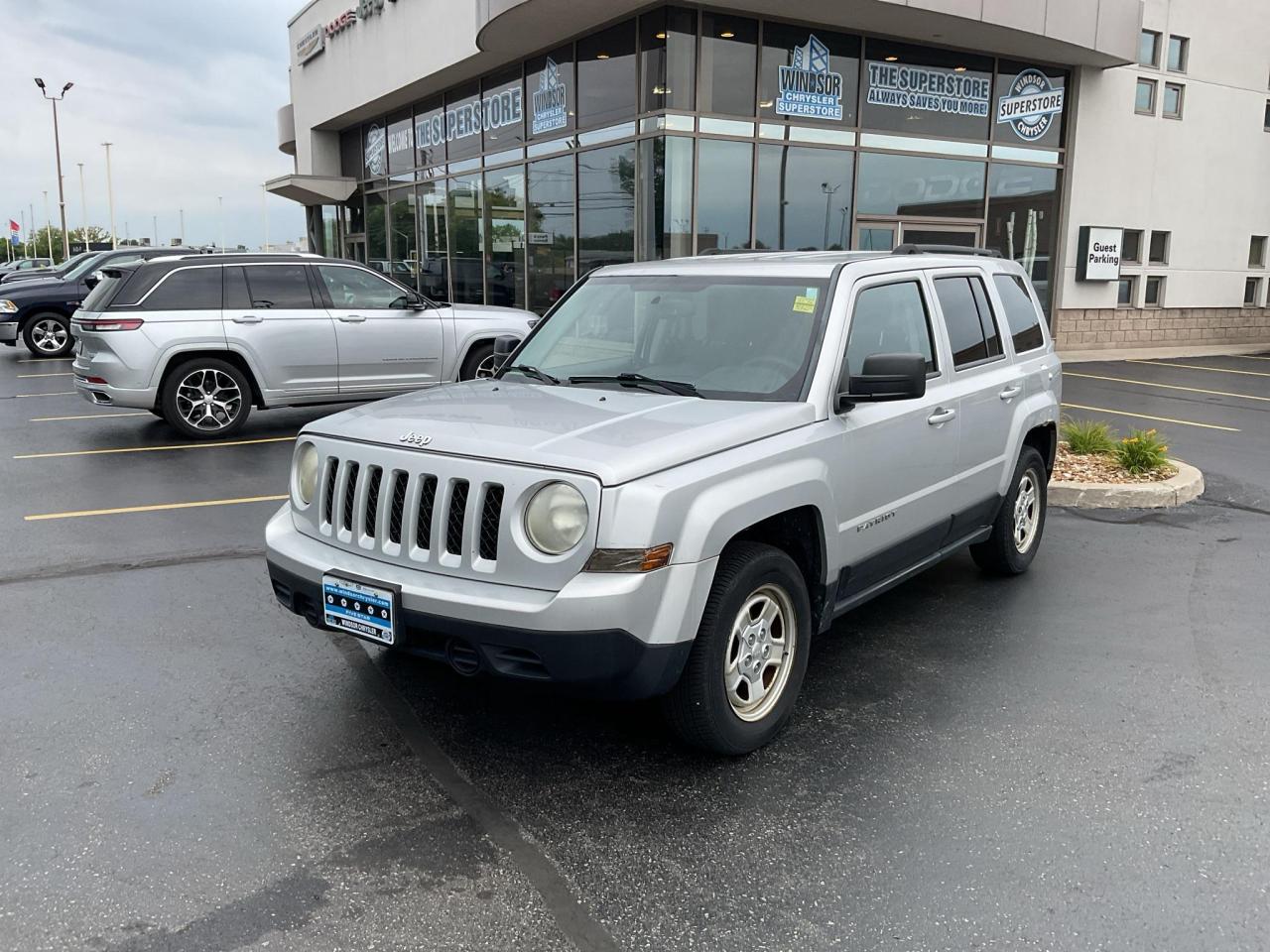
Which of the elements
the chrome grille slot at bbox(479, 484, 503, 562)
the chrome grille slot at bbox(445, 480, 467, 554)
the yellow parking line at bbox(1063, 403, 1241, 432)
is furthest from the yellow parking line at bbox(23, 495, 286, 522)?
the yellow parking line at bbox(1063, 403, 1241, 432)

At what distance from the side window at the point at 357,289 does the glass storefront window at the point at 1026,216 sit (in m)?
11.4

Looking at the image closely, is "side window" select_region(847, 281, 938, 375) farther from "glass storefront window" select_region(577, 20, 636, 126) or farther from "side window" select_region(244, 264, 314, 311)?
"glass storefront window" select_region(577, 20, 636, 126)

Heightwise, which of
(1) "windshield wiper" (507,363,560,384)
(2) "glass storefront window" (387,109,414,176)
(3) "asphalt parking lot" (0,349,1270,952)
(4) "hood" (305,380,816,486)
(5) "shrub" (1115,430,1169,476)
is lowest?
(3) "asphalt parking lot" (0,349,1270,952)

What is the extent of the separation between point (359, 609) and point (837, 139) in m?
14.4

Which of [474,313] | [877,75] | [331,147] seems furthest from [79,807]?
[331,147]

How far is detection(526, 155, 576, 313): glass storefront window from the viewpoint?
17.1 meters

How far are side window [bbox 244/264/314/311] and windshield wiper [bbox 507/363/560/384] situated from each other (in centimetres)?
648

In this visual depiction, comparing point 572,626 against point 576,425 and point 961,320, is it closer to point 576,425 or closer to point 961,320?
point 576,425

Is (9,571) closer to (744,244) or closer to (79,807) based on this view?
(79,807)

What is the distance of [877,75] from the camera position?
16375 millimetres

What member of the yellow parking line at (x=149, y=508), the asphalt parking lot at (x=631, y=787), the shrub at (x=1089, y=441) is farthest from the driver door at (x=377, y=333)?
the shrub at (x=1089, y=441)

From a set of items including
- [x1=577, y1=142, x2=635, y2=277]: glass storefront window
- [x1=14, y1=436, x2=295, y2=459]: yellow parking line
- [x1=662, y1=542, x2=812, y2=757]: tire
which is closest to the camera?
[x1=662, y1=542, x2=812, y2=757]: tire

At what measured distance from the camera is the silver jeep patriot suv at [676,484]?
336 centimetres

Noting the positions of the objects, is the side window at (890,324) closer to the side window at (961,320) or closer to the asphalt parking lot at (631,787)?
the side window at (961,320)
